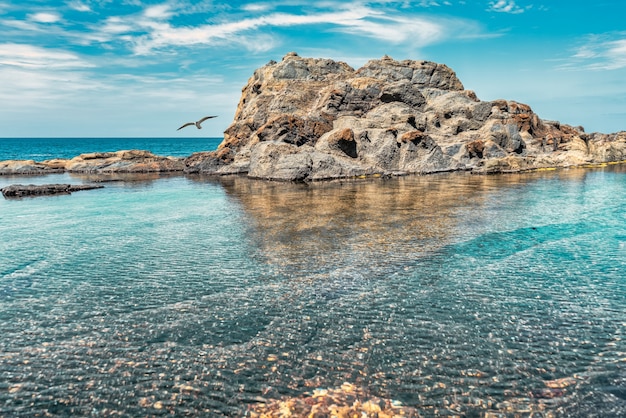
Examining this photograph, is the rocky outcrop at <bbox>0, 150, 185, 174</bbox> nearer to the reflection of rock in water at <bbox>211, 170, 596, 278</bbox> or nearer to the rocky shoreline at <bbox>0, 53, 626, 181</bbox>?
the rocky shoreline at <bbox>0, 53, 626, 181</bbox>

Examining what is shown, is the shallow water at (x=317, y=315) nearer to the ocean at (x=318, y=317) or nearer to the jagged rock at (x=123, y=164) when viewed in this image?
the ocean at (x=318, y=317)

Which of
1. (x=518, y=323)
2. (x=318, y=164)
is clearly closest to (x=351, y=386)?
(x=518, y=323)

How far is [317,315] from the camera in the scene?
32.5 ft

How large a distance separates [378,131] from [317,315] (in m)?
43.7

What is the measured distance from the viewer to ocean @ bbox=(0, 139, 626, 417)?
695 cm

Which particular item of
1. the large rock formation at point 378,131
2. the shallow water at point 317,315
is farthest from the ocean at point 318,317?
the large rock formation at point 378,131

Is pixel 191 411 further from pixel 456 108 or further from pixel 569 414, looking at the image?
pixel 456 108

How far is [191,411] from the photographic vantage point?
21.6 feet

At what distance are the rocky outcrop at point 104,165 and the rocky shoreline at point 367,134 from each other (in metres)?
0.16

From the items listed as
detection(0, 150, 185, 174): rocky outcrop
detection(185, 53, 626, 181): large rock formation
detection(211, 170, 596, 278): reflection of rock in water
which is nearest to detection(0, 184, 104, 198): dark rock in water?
detection(211, 170, 596, 278): reflection of rock in water

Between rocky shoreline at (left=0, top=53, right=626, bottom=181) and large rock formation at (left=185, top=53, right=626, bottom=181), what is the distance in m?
0.14

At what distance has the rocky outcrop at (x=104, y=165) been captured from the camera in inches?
2574

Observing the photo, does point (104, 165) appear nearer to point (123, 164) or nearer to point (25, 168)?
point (123, 164)

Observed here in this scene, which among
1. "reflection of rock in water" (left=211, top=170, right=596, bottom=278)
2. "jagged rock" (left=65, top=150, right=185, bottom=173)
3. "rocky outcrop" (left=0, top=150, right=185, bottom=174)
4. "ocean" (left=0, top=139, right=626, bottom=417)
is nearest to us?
"ocean" (left=0, top=139, right=626, bottom=417)
